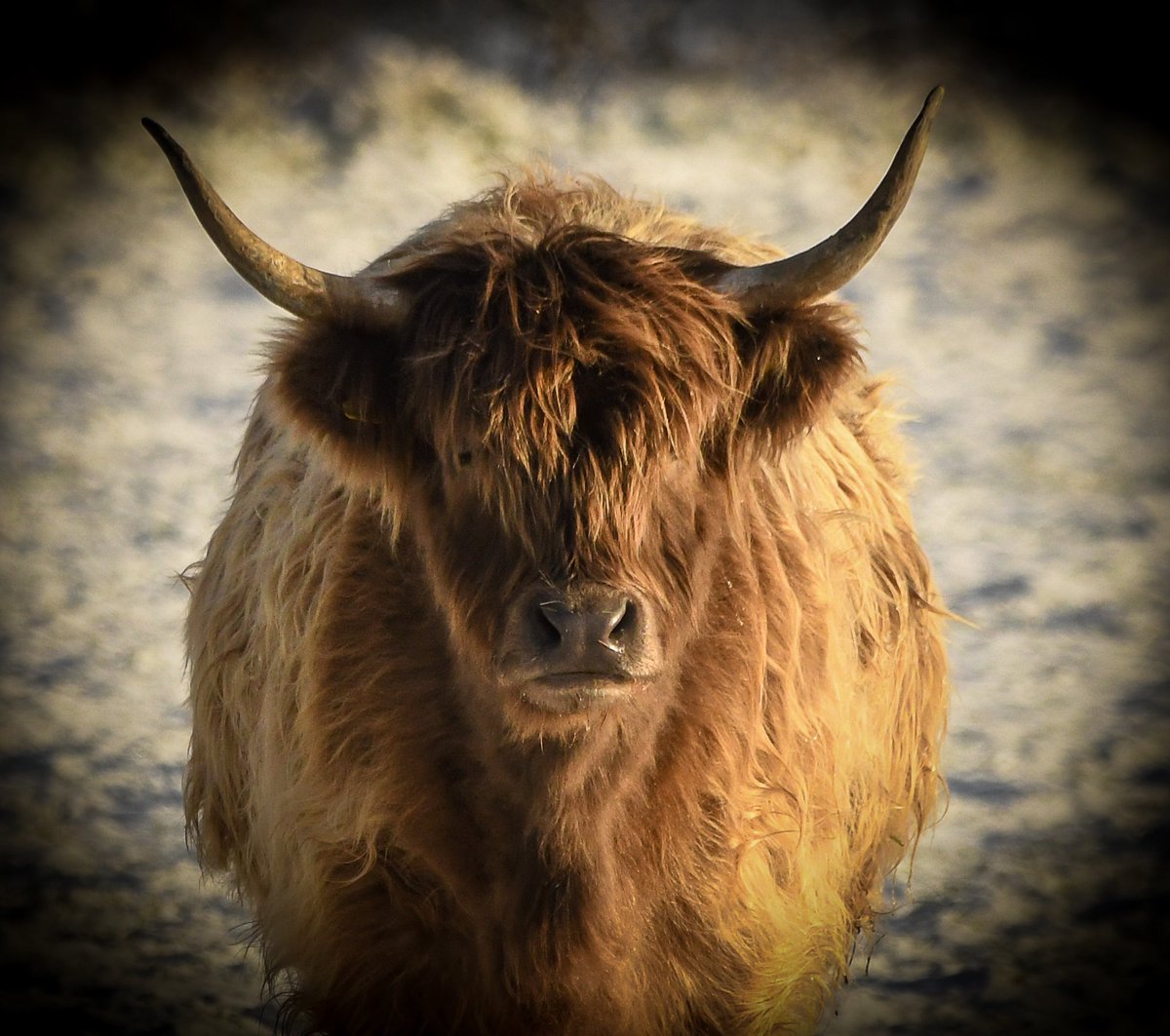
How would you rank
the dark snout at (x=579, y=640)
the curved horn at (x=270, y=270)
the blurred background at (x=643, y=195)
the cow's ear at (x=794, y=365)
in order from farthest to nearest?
the blurred background at (x=643, y=195) < the cow's ear at (x=794, y=365) < the dark snout at (x=579, y=640) < the curved horn at (x=270, y=270)

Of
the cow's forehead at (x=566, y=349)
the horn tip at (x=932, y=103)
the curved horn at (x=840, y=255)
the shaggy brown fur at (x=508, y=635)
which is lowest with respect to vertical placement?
the shaggy brown fur at (x=508, y=635)

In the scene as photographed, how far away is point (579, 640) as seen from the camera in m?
2.09

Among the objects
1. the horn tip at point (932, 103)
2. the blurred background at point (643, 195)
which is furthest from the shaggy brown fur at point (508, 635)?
the blurred background at point (643, 195)

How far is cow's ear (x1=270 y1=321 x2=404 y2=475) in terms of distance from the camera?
7.50ft

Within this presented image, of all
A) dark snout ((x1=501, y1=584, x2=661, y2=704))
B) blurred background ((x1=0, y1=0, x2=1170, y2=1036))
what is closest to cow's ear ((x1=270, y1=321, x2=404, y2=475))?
dark snout ((x1=501, y1=584, x2=661, y2=704))

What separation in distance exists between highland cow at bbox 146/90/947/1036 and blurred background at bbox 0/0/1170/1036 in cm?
155

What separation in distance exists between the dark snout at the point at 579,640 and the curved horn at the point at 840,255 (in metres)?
0.61

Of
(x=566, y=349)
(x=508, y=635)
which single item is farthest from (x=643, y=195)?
(x=508, y=635)

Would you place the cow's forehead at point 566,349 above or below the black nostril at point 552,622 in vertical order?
above

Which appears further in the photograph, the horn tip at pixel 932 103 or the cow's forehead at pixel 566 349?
the cow's forehead at pixel 566 349

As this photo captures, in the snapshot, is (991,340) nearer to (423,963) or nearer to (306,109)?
(306,109)

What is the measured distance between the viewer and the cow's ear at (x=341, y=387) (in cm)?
229

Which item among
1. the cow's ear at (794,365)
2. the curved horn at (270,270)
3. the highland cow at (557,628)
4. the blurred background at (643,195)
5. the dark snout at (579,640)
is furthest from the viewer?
the blurred background at (643,195)

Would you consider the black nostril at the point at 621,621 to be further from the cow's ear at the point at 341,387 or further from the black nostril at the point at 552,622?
the cow's ear at the point at 341,387
